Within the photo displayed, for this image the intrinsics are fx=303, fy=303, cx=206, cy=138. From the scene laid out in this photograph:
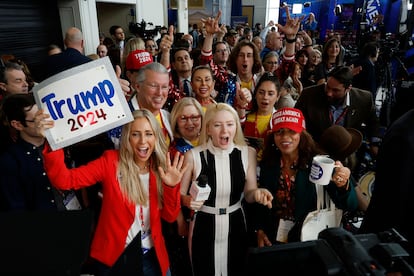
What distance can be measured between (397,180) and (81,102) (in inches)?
59.9

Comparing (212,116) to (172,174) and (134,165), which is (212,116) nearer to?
(172,174)

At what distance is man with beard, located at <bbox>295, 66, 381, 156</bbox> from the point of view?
2.93 meters

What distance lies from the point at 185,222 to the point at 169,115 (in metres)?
0.88

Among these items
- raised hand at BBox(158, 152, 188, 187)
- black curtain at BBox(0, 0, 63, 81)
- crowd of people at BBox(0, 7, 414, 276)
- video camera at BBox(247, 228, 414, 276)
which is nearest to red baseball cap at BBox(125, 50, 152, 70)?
crowd of people at BBox(0, 7, 414, 276)

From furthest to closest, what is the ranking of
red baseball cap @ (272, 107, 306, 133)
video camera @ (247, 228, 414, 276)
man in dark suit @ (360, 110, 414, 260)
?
red baseball cap @ (272, 107, 306, 133), man in dark suit @ (360, 110, 414, 260), video camera @ (247, 228, 414, 276)

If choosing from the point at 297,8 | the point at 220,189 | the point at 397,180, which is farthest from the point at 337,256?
the point at 297,8

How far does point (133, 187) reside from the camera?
1.80 meters

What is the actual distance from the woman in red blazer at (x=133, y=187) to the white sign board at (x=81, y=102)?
158mm

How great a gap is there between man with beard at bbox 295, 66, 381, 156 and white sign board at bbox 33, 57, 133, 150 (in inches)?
78.2

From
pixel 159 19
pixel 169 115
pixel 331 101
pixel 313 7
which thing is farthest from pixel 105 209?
pixel 313 7

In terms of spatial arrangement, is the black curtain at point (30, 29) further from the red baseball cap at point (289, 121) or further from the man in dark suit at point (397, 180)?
the man in dark suit at point (397, 180)

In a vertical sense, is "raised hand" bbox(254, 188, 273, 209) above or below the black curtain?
below

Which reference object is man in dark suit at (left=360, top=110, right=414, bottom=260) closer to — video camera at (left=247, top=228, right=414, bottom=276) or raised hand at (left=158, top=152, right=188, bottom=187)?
video camera at (left=247, top=228, right=414, bottom=276)

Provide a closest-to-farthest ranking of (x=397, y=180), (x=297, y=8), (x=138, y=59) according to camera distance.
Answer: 1. (x=397, y=180)
2. (x=138, y=59)
3. (x=297, y=8)
